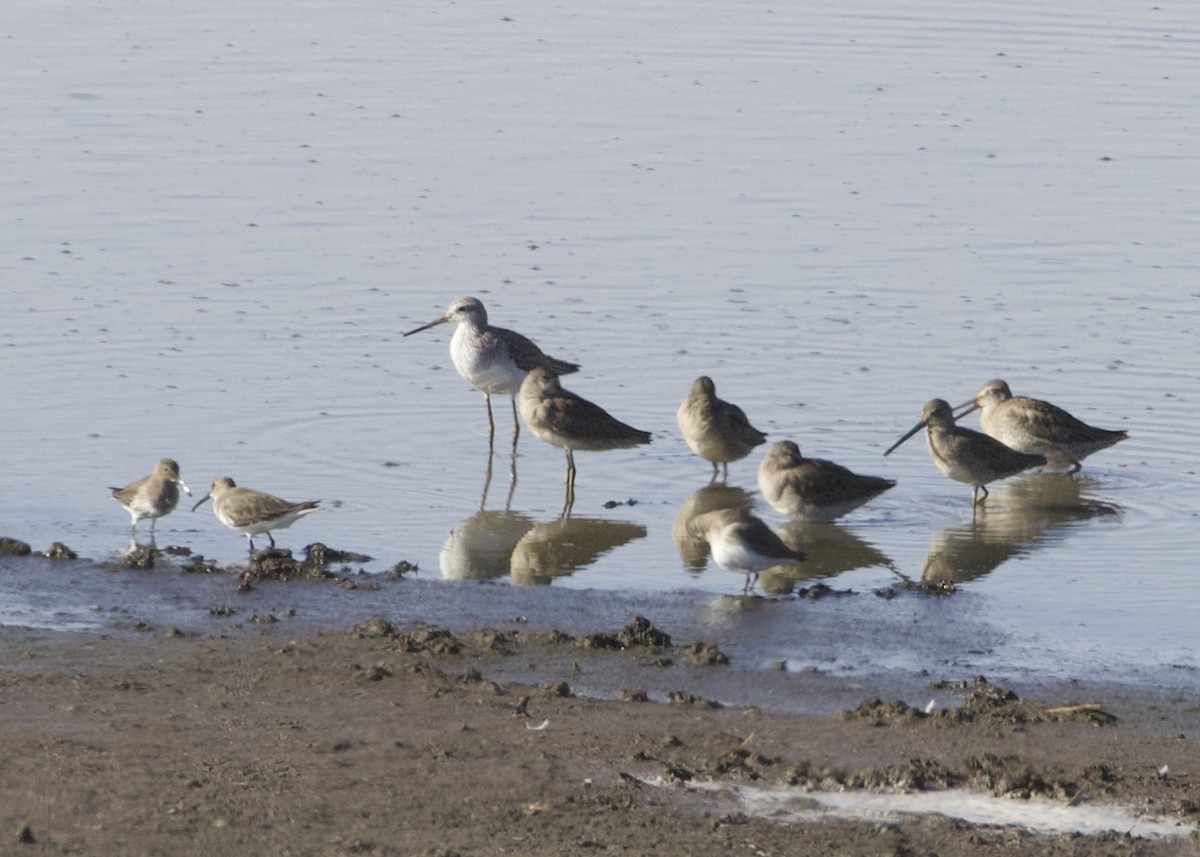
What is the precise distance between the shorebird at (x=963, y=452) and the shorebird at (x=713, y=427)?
3.07 feet

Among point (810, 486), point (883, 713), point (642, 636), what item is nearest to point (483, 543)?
point (810, 486)

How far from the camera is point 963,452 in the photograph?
1281cm

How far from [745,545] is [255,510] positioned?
2.63 m

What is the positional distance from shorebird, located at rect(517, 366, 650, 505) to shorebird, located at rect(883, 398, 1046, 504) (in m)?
1.73

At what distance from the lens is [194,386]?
1444cm

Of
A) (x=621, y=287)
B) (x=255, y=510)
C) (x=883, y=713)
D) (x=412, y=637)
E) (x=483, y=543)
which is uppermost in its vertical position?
(x=621, y=287)

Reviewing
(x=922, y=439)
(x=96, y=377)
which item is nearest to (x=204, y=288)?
(x=96, y=377)

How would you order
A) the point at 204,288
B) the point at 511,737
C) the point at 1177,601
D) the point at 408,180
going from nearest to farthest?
the point at 511,737, the point at 1177,601, the point at 204,288, the point at 408,180

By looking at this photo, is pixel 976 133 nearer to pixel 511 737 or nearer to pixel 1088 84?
pixel 1088 84

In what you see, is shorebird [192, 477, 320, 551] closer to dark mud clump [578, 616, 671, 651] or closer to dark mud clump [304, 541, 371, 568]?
dark mud clump [304, 541, 371, 568]

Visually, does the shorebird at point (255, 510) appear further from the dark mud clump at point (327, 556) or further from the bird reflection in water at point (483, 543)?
the bird reflection in water at point (483, 543)

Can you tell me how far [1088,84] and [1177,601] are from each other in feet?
59.2

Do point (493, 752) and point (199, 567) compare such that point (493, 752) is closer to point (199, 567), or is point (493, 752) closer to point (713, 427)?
point (199, 567)

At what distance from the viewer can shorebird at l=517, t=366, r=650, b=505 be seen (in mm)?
13109
